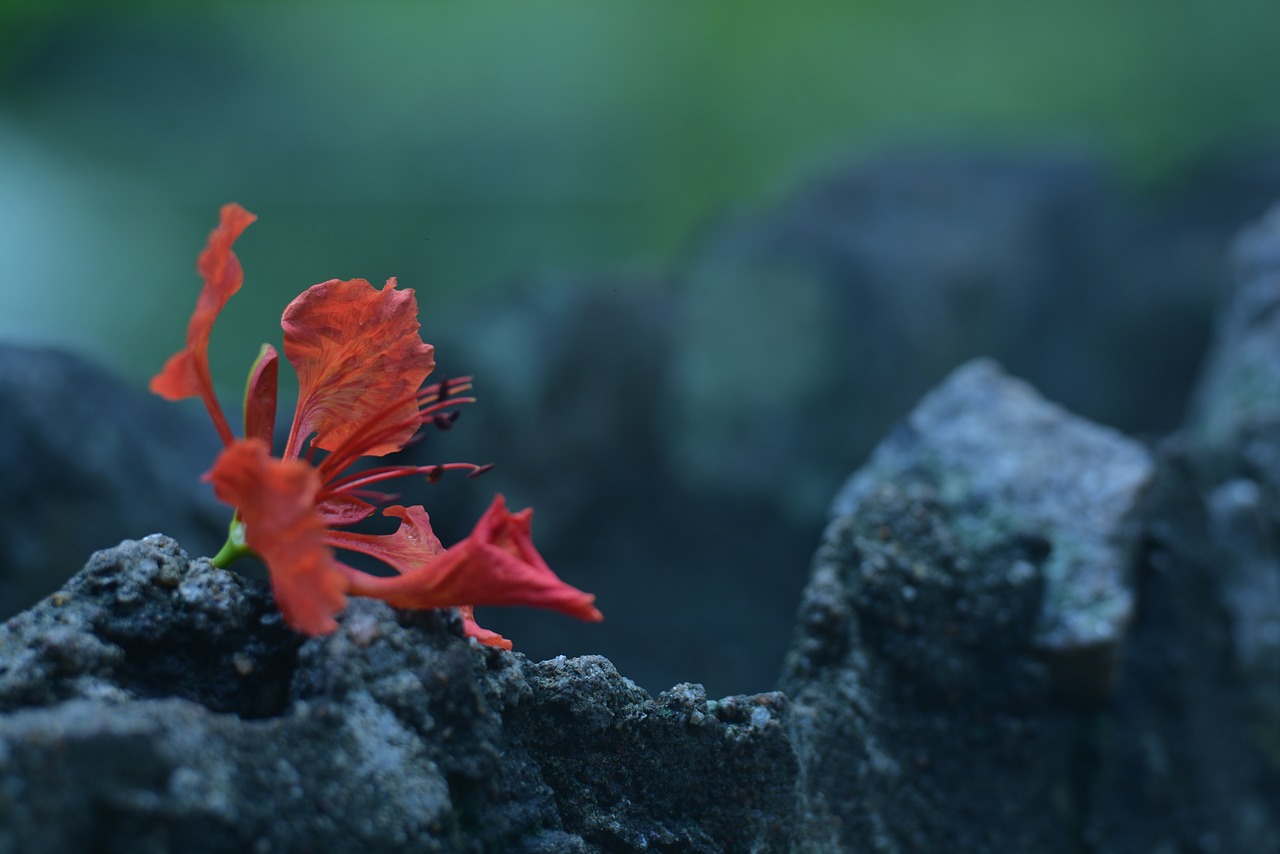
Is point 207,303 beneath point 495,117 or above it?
beneath

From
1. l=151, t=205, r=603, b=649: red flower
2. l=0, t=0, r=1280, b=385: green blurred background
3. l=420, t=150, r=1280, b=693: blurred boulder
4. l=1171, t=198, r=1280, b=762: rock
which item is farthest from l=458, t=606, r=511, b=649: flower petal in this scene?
l=0, t=0, r=1280, b=385: green blurred background

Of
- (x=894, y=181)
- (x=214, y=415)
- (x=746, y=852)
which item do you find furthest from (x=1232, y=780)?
(x=894, y=181)

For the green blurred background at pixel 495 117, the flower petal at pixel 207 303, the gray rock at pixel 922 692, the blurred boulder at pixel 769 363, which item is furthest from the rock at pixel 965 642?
the green blurred background at pixel 495 117

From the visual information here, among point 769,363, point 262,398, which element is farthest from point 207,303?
point 769,363

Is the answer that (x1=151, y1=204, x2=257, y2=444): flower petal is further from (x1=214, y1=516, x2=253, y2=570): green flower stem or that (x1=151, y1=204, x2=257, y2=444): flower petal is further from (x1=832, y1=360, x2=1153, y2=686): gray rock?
(x1=832, y1=360, x2=1153, y2=686): gray rock

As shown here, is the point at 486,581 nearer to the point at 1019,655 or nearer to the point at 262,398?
the point at 262,398

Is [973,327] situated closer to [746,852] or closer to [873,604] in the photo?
[873,604]
